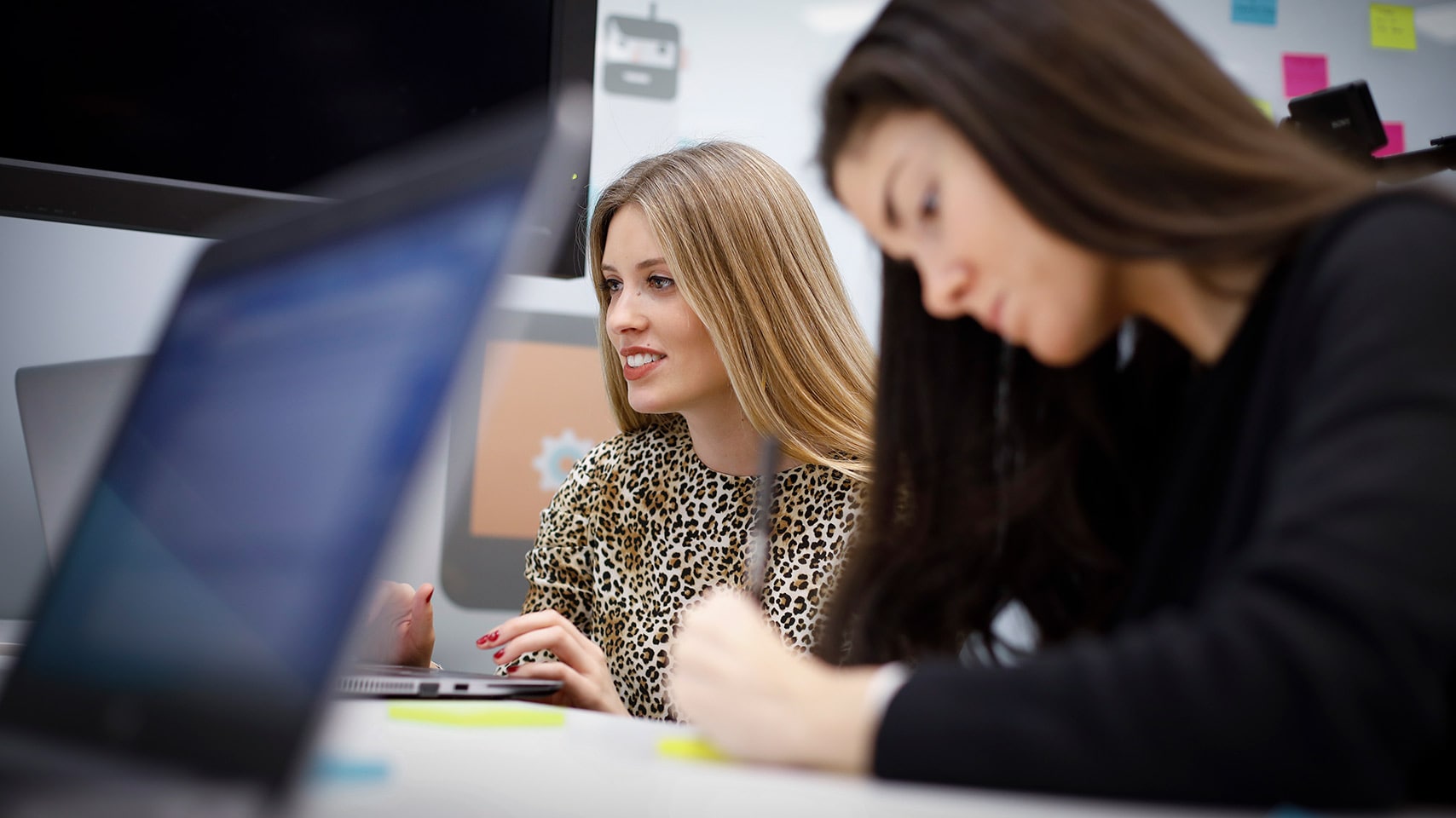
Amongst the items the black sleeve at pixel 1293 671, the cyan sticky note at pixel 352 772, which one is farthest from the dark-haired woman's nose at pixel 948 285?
the cyan sticky note at pixel 352 772

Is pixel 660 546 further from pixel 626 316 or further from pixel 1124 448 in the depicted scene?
pixel 1124 448

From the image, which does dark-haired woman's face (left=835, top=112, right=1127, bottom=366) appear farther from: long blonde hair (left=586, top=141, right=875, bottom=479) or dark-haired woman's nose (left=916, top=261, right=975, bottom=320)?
long blonde hair (left=586, top=141, right=875, bottom=479)

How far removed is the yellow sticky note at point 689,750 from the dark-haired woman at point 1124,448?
0.02 meters

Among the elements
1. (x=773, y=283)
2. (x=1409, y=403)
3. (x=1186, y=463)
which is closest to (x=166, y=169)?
(x=773, y=283)

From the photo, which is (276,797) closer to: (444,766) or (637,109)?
(444,766)

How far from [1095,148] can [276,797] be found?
0.45m

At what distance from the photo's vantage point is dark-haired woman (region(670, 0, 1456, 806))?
1.14 ft

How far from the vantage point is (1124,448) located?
2.37 ft

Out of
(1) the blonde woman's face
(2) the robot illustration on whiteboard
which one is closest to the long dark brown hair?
(1) the blonde woman's face

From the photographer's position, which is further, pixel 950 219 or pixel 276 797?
pixel 950 219

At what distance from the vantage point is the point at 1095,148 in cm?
52

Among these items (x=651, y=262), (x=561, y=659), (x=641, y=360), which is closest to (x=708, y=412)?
(x=641, y=360)

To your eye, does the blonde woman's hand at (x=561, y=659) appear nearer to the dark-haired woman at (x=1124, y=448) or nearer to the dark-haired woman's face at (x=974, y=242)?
the dark-haired woman at (x=1124, y=448)

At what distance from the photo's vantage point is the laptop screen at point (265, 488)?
0.96ft
